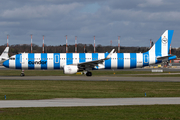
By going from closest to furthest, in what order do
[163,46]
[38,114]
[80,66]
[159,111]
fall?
1. [38,114]
2. [159,111]
3. [80,66]
4. [163,46]

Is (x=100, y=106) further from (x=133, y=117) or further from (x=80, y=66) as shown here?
(x=80, y=66)

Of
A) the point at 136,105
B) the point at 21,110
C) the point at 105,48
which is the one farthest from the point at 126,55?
the point at 105,48

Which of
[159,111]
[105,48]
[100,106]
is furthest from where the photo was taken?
[105,48]

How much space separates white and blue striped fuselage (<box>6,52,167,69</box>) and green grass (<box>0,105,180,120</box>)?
31815 mm

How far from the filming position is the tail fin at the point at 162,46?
5068 centimetres

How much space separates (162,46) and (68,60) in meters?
17.2

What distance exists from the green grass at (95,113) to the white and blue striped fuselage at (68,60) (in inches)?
1253

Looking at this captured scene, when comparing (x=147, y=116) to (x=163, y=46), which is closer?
(x=147, y=116)

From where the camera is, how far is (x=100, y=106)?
17.2 meters

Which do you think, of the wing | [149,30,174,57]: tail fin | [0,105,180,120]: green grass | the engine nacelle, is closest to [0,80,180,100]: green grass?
[0,105,180,120]: green grass

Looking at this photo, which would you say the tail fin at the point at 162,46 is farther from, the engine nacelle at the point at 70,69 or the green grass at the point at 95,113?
the green grass at the point at 95,113

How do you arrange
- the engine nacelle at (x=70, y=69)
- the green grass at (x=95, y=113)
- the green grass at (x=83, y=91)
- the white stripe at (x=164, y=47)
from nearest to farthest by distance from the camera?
the green grass at (x=95, y=113)
the green grass at (x=83, y=91)
the engine nacelle at (x=70, y=69)
the white stripe at (x=164, y=47)

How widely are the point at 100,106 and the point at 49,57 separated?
3218 centimetres

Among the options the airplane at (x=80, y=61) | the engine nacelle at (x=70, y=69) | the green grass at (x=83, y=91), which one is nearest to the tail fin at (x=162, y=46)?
the airplane at (x=80, y=61)
